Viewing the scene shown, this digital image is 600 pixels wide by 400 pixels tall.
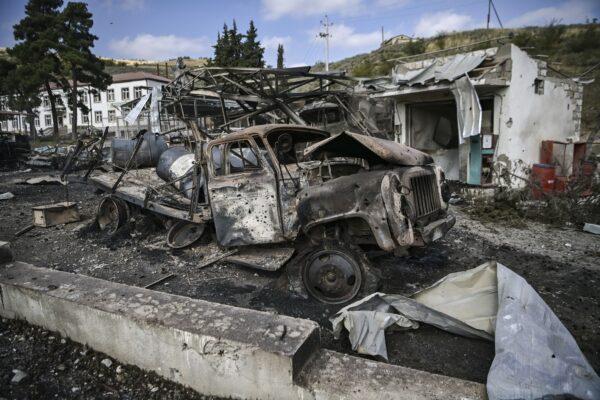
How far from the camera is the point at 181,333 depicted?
2.37 meters

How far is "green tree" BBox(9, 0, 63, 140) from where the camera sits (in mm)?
28109

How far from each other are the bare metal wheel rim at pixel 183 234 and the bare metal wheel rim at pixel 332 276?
2.43m

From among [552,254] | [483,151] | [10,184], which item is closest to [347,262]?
[552,254]

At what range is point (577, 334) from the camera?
3.12 m

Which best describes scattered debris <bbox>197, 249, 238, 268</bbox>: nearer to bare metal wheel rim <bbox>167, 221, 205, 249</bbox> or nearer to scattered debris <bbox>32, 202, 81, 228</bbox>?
bare metal wheel rim <bbox>167, 221, 205, 249</bbox>

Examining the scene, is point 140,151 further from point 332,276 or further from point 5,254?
point 332,276

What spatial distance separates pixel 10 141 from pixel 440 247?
22465 mm

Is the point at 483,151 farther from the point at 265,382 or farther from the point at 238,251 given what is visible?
the point at 265,382

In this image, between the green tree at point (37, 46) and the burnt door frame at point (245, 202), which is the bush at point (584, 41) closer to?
the burnt door frame at point (245, 202)

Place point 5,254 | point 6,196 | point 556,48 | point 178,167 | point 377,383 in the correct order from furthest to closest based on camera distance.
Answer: point 556,48, point 6,196, point 178,167, point 5,254, point 377,383

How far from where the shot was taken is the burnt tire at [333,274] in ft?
12.6

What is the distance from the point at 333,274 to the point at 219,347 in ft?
6.21

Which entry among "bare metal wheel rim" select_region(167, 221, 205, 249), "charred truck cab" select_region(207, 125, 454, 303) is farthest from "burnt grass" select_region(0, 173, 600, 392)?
"charred truck cab" select_region(207, 125, 454, 303)

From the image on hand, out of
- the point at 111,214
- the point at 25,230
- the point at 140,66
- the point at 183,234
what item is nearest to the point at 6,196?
the point at 25,230
